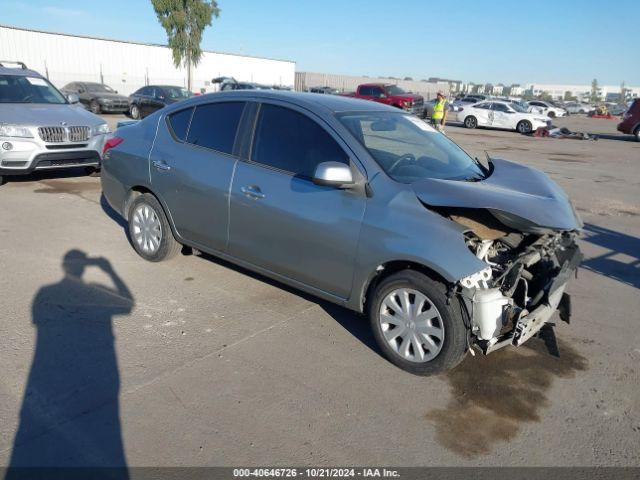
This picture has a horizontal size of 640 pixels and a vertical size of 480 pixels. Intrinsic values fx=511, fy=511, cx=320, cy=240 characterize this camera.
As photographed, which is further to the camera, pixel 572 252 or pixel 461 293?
pixel 572 252

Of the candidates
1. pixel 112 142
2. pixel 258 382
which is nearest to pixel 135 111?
pixel 112 142

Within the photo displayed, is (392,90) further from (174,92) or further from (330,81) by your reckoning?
(330,81)

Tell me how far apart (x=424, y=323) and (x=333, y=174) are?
1.19m

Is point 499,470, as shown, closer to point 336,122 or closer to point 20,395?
point 336,122

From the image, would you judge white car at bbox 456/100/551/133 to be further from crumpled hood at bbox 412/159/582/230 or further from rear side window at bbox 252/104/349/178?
rear side window at bbox 252/104/349/178

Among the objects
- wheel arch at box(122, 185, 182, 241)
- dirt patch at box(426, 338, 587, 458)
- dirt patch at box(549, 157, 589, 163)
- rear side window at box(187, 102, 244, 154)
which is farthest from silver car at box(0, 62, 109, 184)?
dirt patch at box(549, 157, 589, 163)

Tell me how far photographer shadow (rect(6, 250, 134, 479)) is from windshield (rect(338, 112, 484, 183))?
2439mm

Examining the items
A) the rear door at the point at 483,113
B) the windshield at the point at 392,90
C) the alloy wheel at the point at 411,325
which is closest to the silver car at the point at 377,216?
the alloy wheel at the point at 411,325

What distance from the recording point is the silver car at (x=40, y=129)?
8070mm

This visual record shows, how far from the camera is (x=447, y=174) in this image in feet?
13.6

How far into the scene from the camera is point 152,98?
23.3 m

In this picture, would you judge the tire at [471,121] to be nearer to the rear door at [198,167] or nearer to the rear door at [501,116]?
the rear door at [501,116]

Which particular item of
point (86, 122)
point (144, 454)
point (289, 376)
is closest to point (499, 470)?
point (289, 376)

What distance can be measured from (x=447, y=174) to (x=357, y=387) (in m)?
1.86
